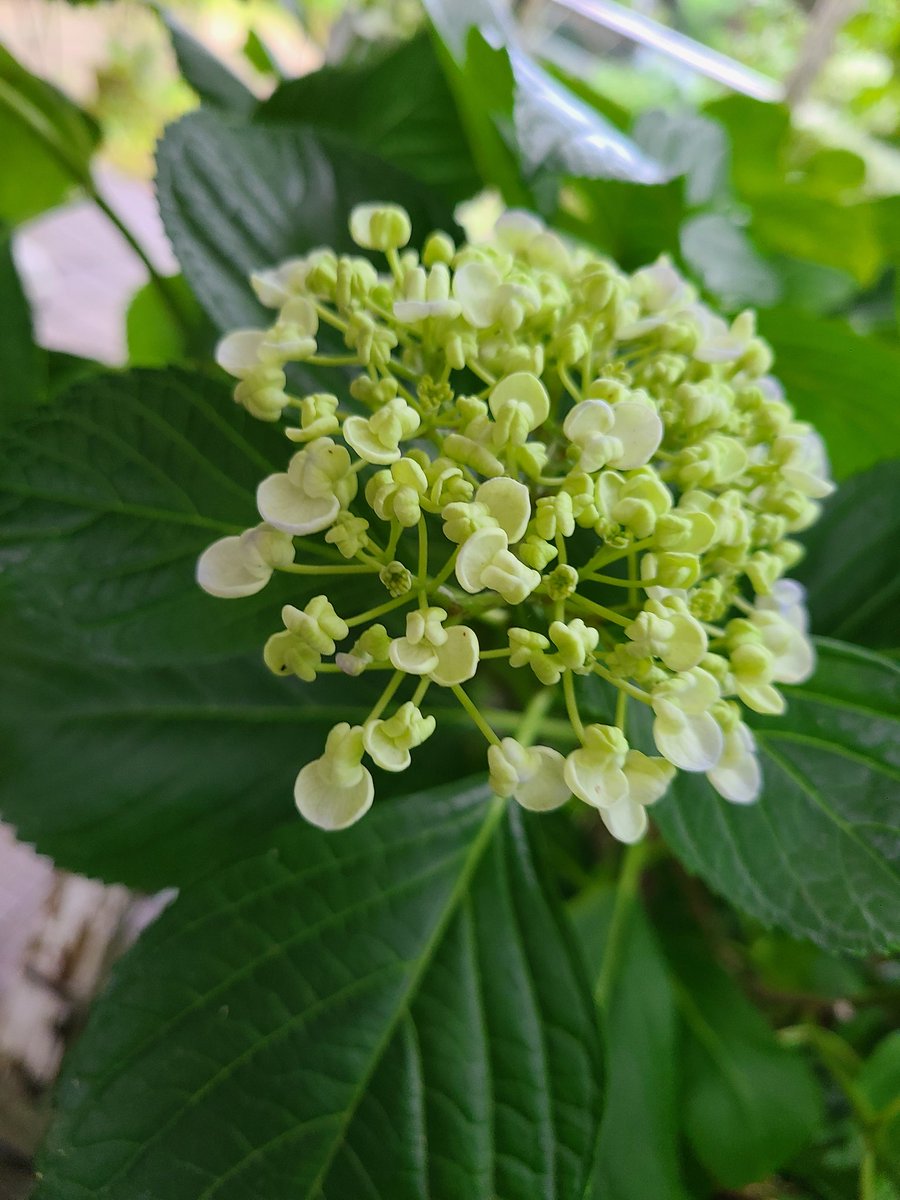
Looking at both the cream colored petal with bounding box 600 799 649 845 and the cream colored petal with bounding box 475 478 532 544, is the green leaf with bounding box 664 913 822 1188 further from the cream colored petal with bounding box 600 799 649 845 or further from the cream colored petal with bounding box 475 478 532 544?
the cream colored petal with bounding box 475 478 532 544

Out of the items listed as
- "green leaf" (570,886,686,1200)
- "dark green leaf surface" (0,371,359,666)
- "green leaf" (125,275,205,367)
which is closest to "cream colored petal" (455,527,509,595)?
"dark green leaf surface" (0,371,359,666)

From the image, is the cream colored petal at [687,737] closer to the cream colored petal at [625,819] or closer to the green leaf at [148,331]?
the cream colored petal at [625,819]

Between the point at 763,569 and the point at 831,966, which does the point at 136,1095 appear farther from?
the point at 831,966

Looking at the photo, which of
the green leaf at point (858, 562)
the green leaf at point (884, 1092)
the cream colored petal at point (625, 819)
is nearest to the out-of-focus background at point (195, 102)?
the green leaf at point (858, 562)

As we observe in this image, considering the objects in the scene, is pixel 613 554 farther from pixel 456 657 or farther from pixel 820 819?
pixel 820 819

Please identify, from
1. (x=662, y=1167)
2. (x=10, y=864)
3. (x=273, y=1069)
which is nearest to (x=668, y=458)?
(x=273, y=1069)

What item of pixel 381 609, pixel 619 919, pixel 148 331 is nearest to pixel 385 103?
pixel 148 331
